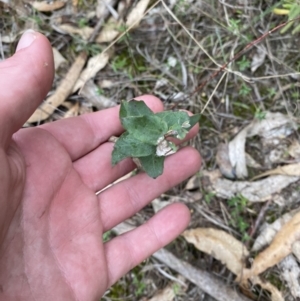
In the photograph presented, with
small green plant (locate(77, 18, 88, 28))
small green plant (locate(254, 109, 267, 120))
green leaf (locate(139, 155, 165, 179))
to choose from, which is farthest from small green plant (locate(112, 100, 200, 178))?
small green plant (locate(77, 18, 88, 28))

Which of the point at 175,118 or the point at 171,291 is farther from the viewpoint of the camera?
the point at 171,291

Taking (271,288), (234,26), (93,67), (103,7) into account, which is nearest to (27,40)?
(93,67)

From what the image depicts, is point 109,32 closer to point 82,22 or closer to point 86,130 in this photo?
point 82,22

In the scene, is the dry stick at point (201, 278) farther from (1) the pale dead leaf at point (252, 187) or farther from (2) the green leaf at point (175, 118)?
(2) the green leaf at point (175, 118)

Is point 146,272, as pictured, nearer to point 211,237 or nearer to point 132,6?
point 211,237

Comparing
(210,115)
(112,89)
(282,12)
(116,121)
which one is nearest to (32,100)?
(116,121)

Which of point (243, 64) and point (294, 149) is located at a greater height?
point (243, 64)

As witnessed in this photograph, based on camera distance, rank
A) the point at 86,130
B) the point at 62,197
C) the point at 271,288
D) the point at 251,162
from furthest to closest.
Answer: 1. the point at 251,162
2. the point at 271,288
3. the point at 86,130
4. the point at 62,197
